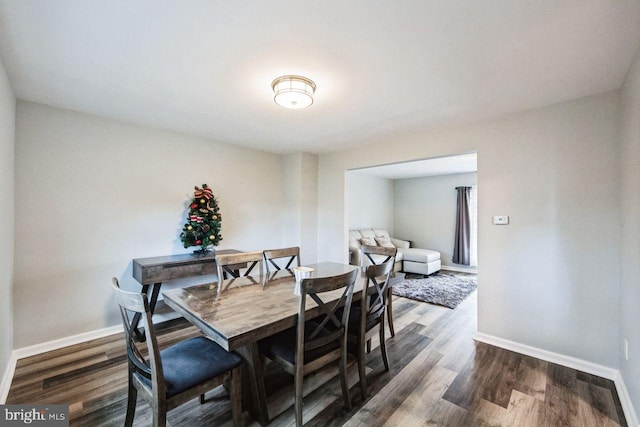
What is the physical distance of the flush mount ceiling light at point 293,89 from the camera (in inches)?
77.6

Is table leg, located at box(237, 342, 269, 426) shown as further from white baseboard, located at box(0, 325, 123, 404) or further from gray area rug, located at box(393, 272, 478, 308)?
gray area rug, located at box(393, 272, 478, 308)

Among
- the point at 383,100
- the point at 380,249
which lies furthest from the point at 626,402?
the point at 383,100

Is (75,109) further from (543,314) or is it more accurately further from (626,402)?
(626,402)

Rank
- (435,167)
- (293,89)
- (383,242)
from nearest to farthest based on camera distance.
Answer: (293,89) < (435,167) < (383,242)

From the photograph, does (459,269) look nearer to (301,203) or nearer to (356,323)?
(301,203)

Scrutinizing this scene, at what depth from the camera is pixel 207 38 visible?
157 cm

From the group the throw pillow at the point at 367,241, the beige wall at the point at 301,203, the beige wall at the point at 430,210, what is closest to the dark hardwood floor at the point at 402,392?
the beige wall at the point at 301,203

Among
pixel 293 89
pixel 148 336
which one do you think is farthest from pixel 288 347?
pixel 293 89

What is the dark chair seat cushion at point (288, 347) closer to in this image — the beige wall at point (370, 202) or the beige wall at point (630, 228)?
the beige wall at point (630, 228)

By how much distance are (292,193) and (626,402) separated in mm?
4004

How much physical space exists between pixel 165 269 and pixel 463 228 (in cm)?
600

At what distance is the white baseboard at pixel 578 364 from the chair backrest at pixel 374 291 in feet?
4.75

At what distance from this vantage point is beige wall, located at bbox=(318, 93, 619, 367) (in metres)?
2.20

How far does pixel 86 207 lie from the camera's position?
274 centimetres
